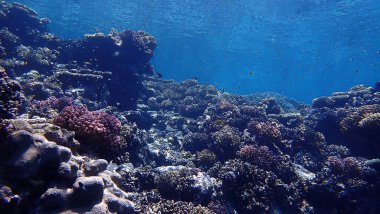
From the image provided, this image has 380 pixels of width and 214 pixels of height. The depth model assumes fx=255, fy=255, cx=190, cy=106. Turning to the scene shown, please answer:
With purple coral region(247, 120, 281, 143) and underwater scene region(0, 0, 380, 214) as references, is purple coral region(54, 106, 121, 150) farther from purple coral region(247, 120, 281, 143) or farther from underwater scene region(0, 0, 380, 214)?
purple coral region(247, 120, 281, 143)

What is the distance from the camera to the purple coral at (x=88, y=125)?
6.00 m

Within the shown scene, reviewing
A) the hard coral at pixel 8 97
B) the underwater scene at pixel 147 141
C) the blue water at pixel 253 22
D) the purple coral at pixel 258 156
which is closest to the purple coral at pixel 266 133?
the underwater scene at pixel 147 141

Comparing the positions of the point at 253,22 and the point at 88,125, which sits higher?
the point at 253,22

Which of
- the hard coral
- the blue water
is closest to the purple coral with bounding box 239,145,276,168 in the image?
the hard coral

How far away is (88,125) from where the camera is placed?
6.08m

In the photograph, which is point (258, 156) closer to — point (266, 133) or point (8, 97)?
point (266, 133)

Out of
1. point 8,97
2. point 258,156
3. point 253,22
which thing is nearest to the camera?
point 8,97

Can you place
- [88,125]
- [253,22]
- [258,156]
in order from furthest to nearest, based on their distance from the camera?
[253,22], [258,156], [88,125]

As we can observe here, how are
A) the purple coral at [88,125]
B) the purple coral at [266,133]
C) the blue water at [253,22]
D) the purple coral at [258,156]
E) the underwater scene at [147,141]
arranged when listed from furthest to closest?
the blue water at [253,22] < the purple coral at [266,133] < the purple coral at [258,156] < the purple coral at [88,125] < the underwater scene at [147,141]

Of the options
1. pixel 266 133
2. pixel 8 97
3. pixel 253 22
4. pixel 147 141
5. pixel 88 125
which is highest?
pixel 253 22

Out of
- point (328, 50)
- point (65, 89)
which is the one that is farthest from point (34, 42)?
point (328, 50)

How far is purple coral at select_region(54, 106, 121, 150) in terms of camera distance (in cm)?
600

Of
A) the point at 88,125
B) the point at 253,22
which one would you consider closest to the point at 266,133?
the point at 88,125

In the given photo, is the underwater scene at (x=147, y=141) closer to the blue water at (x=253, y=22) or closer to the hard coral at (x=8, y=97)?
the hard coral at (x=8, y=97)
